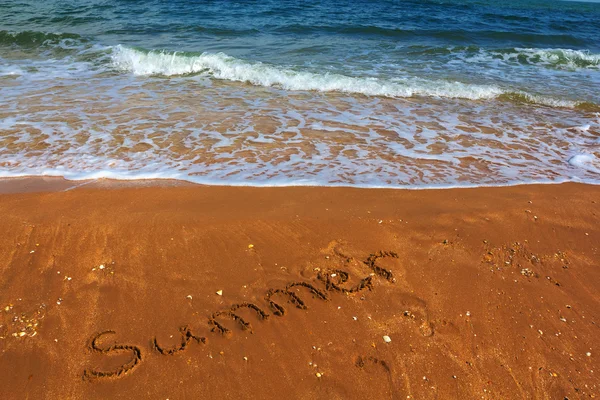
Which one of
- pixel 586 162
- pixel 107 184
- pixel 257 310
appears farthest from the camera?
pixel 586 162

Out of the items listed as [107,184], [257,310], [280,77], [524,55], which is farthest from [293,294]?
[524,55]

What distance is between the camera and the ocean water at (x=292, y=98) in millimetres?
5102

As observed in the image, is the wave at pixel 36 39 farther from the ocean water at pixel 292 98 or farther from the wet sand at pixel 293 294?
the wet sand at pixel 293 294

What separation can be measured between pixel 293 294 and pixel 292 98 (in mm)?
5482

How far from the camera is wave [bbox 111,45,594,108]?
842cm

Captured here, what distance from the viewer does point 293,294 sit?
3.05m

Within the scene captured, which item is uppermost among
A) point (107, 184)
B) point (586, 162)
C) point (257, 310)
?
point (107, 184)

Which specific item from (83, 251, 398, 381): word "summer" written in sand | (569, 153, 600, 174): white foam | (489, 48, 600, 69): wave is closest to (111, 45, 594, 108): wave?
(569, 153, 600, 174): white foam

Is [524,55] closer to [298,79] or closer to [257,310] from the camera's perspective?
[298,79]

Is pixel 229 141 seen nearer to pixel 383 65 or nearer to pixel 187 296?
pixel 187 296

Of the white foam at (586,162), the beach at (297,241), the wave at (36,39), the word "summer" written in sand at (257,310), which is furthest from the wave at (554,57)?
the wave at (36,39)

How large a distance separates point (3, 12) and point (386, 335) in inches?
725

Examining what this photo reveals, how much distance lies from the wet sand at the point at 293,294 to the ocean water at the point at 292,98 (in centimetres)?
71

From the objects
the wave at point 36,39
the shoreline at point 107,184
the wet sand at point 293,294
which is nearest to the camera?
the wet sand at point 293,294
